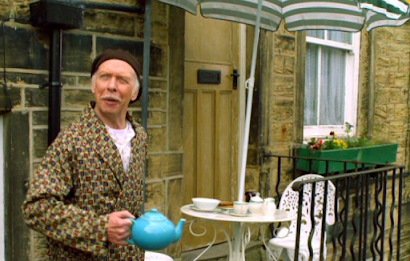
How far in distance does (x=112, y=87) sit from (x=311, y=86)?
432 cm

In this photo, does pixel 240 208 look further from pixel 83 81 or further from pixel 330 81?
pixel 330 81

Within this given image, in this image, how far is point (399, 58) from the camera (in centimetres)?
729

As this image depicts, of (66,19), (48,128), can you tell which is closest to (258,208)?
(48,128)

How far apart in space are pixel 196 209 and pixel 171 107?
84cm

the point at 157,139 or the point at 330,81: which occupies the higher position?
the point at 330,81

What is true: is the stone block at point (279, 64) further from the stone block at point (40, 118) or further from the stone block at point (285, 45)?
the stone block at point (40, 118)

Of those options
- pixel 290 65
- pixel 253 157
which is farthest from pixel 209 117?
A: pixel 290 65

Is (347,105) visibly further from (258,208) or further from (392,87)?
(258,208)

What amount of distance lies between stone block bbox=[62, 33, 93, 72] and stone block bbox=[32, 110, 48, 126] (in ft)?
1.03

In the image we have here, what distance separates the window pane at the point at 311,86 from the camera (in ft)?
20.0

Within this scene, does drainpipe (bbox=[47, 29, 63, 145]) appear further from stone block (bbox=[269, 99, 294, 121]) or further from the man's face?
stone block (bbox=[269, 99, 294, 121])

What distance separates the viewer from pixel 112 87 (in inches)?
84.0

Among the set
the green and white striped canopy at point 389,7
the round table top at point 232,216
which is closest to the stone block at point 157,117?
the round table top at point 232,216

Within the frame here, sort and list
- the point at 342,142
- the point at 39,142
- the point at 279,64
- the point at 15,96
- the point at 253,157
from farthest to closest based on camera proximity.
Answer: the point at 342,142, the point at 279,64, the point at 253,157, the point at 39,142, the point at 15,96
